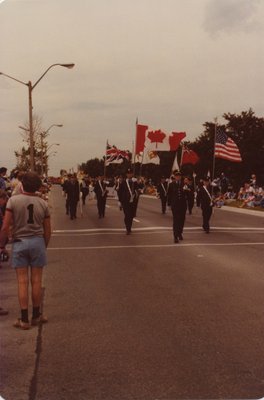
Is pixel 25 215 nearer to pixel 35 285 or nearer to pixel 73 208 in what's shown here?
pixel 35 285

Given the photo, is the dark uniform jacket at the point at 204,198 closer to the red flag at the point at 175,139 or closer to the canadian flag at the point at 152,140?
the canadian flag at the point at 152,140

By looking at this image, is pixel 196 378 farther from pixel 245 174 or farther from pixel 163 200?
pixel 245 174

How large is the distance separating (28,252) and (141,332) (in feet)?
4.94

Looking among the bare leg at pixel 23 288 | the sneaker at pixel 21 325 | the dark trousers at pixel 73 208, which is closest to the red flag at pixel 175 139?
the dark trousers at pixel 73 208

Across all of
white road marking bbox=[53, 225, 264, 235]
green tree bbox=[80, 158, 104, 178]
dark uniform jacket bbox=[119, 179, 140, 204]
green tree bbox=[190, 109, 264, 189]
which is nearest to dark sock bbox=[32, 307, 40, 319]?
dark uniform jacket bbox=[119, 179, 140, 204]

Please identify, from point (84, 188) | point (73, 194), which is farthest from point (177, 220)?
point (84, 188)

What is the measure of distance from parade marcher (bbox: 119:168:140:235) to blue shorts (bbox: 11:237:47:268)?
444 inches

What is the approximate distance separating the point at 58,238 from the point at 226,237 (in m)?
4.48

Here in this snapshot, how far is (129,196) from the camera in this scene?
1872 centimetres

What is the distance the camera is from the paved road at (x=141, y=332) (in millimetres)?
4734

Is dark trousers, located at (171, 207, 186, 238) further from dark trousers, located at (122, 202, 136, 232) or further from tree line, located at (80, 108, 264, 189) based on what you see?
tree line, located at (80, 108, 264, 189)

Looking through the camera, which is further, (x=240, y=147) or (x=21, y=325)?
(x=240, y=147)

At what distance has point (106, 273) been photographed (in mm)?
10195

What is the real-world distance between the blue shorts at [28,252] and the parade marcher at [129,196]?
37.0 feet
